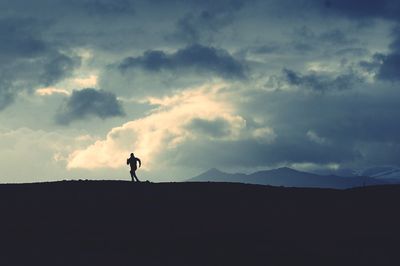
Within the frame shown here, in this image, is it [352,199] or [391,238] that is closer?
[391,238]

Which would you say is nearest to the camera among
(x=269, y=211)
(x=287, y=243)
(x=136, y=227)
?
(x=287, y=243)

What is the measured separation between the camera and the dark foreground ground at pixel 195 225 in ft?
109

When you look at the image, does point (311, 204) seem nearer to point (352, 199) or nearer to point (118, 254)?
point (352, 199)

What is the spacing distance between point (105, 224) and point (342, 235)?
504 inches

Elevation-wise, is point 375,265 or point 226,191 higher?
point 226,191

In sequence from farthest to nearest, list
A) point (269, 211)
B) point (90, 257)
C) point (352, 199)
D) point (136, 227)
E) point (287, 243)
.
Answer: point (352, 199), point (269, 211), point (136, 227), point (287, 243), point (90, 257)

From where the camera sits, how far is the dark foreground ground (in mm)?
33094

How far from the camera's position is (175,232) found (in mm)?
37344

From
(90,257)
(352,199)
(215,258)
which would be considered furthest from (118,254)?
(352,199)

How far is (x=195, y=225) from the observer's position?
38688 mm

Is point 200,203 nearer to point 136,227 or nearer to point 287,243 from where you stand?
point 136,227

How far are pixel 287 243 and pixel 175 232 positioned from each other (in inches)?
235

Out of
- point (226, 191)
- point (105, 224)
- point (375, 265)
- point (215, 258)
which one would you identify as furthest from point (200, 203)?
point (375, 265)

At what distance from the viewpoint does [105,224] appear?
3856 cm
